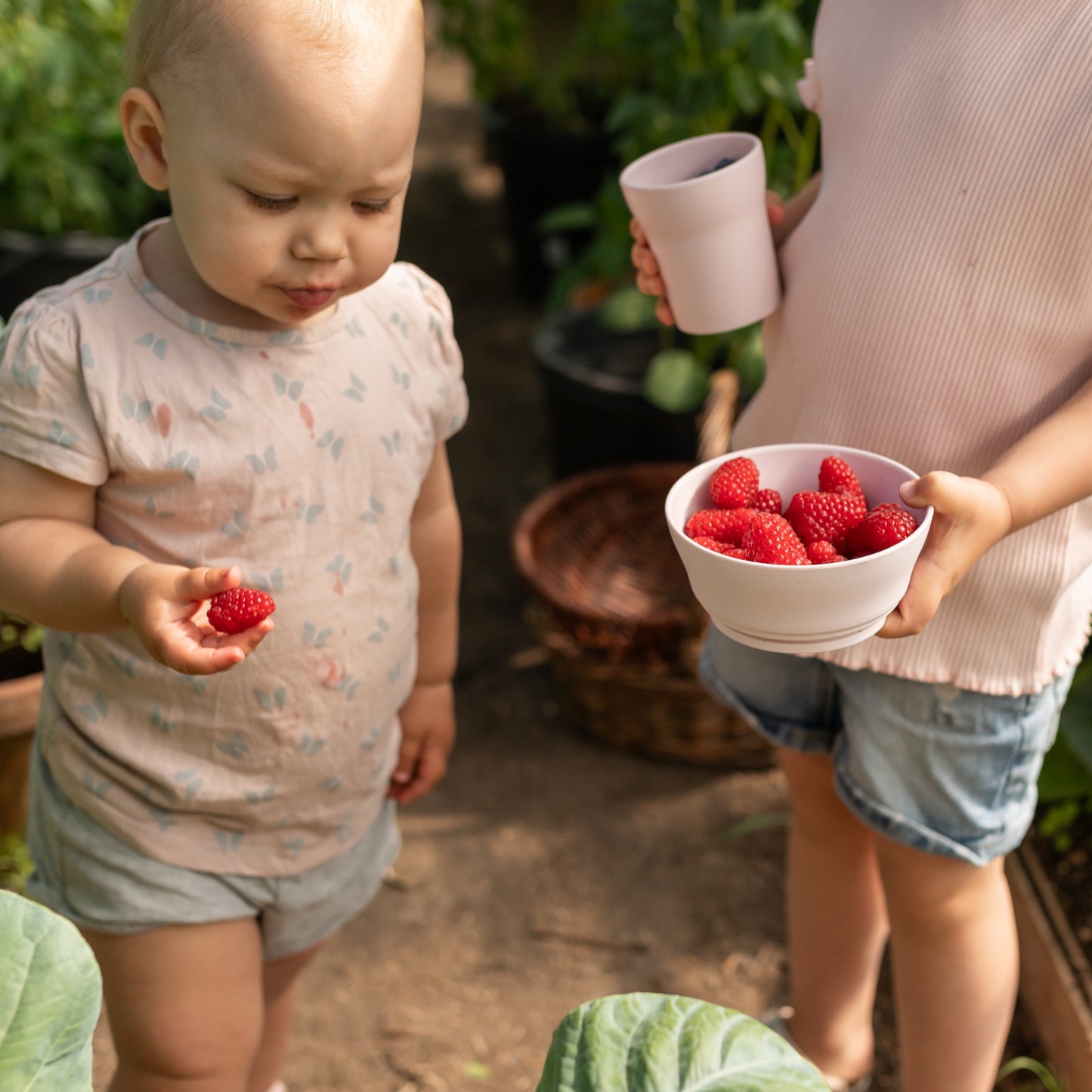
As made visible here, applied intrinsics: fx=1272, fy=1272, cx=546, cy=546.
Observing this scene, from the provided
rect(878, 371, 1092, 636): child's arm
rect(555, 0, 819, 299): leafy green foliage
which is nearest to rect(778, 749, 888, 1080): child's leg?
rect(878, 371, 1092, 636): child's arm

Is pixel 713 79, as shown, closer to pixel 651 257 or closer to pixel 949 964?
pixel 651 257

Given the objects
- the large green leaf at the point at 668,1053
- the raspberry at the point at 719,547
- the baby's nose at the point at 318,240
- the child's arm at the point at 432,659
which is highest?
the baby's nose at the point at 318,240

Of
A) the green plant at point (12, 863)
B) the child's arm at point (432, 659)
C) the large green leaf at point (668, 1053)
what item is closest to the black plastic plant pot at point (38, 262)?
the green plant at point (12, 863)

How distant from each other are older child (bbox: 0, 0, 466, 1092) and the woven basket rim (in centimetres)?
78

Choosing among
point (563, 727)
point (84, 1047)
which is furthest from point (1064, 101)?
point (563, 727)

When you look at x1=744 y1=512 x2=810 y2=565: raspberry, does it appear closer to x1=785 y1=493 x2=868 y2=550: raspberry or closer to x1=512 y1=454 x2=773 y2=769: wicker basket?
x1=785 y1=493 x2=868 y2=550: raspberry

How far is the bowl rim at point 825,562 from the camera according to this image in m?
0.82

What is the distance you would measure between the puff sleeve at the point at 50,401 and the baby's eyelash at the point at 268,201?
0.18 m

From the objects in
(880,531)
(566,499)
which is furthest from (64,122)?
(880,531)

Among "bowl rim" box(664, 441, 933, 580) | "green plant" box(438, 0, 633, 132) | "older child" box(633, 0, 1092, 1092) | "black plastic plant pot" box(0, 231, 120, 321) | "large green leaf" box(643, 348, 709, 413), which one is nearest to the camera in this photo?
"bowl rim" box(664, 441, 933, 580)

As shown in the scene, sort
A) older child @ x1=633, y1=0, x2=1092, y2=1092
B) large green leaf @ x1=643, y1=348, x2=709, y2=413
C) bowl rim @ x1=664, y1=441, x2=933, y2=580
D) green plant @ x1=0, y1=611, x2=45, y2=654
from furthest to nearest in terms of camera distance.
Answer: large green leaf @ x1=643, y1=348, x2=709, y2=413 < green plant @ x1=0, y1=611, x2=45, y2=654 < older child @ x1=633, y1=0, x2=1092, y2=1092 < bowl rim @ x1=664, y1=441, x2=933, y2=580

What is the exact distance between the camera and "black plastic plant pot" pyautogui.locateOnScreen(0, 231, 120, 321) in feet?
8.98

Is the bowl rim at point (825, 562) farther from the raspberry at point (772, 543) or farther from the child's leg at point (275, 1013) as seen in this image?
the child's leg at point (275, 1013)

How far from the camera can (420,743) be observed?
1.30 m
